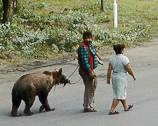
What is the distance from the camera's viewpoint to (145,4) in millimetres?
32094

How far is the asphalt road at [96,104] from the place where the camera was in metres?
11.6

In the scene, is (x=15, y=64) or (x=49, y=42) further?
(x=49, y=42)

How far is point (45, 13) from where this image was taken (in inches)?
1051

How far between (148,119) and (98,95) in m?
2.71

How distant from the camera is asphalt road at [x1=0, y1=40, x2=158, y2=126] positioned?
11.6 meters

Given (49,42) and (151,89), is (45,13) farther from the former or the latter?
(151,89)

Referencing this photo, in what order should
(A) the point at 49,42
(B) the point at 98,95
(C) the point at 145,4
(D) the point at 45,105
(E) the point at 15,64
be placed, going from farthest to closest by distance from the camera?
(C) the point at 145,4 → (A) the point at 49,42 → (E) the point at 15,64 → (B) the point at 98,95 → (D) the point at 45,105

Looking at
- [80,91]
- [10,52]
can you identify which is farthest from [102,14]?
[80,91]

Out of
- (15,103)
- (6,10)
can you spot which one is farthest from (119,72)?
(6,10)

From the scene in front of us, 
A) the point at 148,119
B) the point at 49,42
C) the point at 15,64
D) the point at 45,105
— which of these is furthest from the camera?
the point at 49,42

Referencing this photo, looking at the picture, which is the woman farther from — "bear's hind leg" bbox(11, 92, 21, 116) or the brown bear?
"bear's hind leg" bbox(11, 92, 21, 116)

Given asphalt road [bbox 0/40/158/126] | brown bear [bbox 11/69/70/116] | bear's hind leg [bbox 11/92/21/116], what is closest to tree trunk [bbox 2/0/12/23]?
asphalt road [bbox 0/40/158/126]

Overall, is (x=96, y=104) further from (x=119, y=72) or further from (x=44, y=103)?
(x=119, y=72)

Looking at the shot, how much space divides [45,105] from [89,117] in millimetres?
1096
